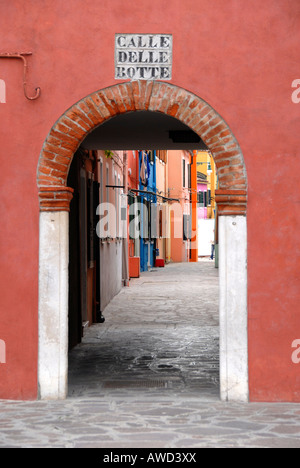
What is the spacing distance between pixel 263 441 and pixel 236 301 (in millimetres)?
1859

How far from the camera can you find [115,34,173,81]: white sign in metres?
7.32

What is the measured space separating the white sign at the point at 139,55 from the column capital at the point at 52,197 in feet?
4.21

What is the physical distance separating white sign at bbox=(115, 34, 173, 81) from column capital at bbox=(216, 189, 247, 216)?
1.31 meters

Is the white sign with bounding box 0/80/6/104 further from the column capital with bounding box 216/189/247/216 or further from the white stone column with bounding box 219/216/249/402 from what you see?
the white stone column with bounding box 219/216/249/402

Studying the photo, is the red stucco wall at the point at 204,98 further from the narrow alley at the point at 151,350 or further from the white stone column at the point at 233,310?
the narrow alley at the point at 151,350

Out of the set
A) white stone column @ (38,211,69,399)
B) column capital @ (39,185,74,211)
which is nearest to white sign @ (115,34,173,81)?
column capital @ (39,185,74,211)

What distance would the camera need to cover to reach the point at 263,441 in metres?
5.62

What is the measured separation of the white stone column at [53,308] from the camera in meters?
7.21

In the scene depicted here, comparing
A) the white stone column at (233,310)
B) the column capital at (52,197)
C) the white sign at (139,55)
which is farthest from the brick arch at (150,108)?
the white stone column at (233,310)

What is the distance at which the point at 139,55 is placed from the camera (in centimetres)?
736

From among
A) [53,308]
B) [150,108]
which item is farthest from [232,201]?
[53,308]

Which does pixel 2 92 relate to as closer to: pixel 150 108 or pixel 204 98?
pixel 150 108
